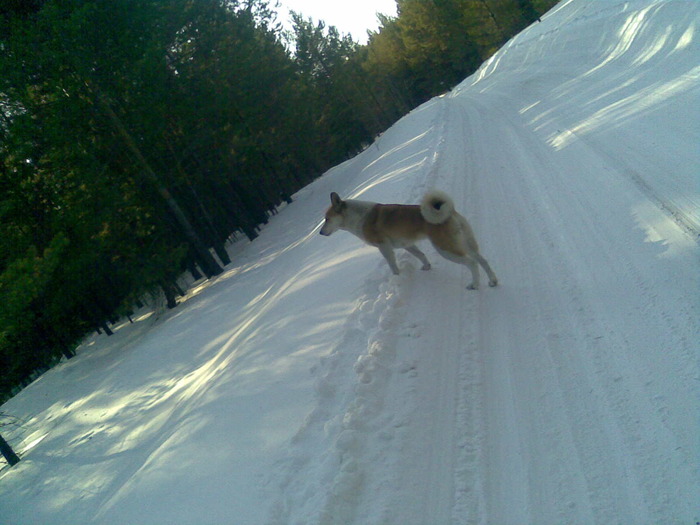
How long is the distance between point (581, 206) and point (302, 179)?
39329 millimetres

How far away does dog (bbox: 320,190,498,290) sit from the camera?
615 cm

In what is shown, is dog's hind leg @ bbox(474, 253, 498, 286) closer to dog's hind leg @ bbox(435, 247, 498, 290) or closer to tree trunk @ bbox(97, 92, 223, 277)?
dog's hind leg @ bbox(435, 247, 498, 290)

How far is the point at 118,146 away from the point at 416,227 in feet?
51.2

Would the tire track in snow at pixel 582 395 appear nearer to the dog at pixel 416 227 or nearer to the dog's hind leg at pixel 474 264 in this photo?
the dog's hind leg at pixel 474 264

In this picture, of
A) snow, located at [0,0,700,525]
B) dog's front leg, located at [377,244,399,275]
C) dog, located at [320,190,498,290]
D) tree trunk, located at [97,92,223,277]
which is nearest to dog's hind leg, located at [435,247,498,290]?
dog, located at [320,190,498,290]

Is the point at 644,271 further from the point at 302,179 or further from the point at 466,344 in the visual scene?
the point at 302,179

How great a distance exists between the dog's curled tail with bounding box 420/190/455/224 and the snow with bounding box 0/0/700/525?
1.14 metres

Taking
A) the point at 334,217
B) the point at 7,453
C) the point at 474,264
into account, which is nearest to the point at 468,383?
the point at 474,264

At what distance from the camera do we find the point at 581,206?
736 cm

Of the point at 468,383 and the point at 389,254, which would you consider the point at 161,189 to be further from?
the point at 468,383

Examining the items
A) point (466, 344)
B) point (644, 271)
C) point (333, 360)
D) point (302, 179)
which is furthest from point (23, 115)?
point (302, 179)

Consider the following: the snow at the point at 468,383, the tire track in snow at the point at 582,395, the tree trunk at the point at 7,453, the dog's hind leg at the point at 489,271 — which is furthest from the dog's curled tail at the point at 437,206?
the tree trunk at the point at 7,453

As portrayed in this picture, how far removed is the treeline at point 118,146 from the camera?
14188 millimetres

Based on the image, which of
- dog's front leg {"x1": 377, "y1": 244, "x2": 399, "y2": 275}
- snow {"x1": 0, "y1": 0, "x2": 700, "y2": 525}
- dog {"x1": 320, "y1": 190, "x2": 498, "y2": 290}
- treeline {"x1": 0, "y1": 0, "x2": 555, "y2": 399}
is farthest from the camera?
treeline {"x1": 0, "y1": 0, "x2": 555, "y2": 399}
